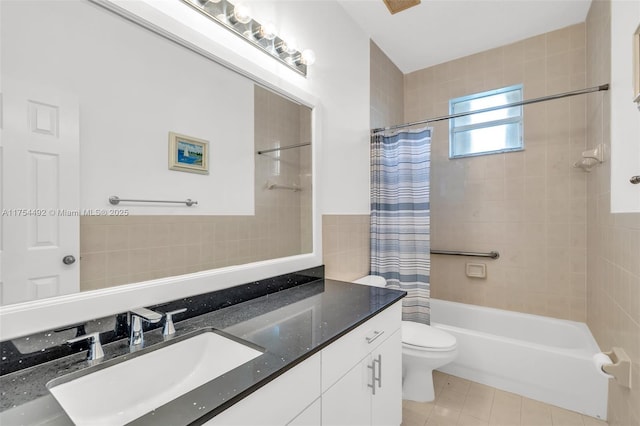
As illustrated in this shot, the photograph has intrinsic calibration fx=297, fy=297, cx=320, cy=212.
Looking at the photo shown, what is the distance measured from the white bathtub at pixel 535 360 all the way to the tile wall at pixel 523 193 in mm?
137

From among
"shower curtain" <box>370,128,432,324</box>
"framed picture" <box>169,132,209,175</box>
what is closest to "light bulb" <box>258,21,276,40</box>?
"framed picture" <box>169,132,209,175</box>

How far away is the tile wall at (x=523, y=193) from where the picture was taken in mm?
2305

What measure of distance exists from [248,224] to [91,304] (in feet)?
2.22

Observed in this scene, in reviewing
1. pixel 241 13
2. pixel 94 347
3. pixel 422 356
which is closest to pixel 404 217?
pixel 422 356

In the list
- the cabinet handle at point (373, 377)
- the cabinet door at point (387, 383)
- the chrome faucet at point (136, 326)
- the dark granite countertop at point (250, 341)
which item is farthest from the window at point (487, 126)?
the chrome faucet at point (136, 326)

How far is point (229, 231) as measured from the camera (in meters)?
1.32

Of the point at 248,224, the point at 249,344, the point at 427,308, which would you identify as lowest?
the point at 427,308

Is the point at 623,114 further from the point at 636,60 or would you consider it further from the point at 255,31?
the point at 255,31

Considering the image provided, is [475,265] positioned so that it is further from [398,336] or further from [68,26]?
[68,26]

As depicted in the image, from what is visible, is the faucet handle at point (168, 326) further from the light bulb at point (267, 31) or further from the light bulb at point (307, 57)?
the light bulb at point (307, 57)

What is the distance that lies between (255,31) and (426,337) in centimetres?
196

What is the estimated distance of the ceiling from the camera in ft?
6.81

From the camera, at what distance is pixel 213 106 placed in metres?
1.25

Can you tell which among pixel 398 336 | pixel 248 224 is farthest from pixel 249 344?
pixel 398 336
